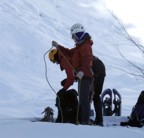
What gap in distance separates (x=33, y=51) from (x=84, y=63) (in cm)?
1548

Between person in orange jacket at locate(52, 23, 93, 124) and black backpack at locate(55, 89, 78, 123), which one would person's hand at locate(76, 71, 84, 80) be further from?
black backpack at locate(55, 89, 78, 123)

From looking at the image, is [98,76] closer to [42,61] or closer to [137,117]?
[137,117]

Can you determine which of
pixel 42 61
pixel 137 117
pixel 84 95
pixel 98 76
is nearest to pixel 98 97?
pixel 98 76

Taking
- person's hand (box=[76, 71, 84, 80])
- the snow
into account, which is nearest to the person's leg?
person's hand (box=[76, 71, 84, 80])

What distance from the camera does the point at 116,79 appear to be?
70.2 ft

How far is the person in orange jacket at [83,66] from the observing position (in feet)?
20.2

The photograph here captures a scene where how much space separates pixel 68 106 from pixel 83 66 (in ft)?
1.81

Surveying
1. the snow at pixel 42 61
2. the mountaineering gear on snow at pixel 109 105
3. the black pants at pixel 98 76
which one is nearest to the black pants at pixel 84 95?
the black pants at pixel 98 76

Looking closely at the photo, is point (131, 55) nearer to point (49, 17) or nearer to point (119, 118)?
point (49, 17)

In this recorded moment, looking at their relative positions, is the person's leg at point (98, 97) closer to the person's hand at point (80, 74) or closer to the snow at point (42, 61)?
the person's hand at point (80, 74)

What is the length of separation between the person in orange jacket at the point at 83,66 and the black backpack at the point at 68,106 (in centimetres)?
9

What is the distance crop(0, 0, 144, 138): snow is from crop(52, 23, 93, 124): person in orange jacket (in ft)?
2.51

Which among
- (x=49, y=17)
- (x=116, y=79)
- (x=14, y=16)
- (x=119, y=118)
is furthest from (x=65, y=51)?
(x=49, y=17)

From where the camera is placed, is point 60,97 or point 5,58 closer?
point 60,97
